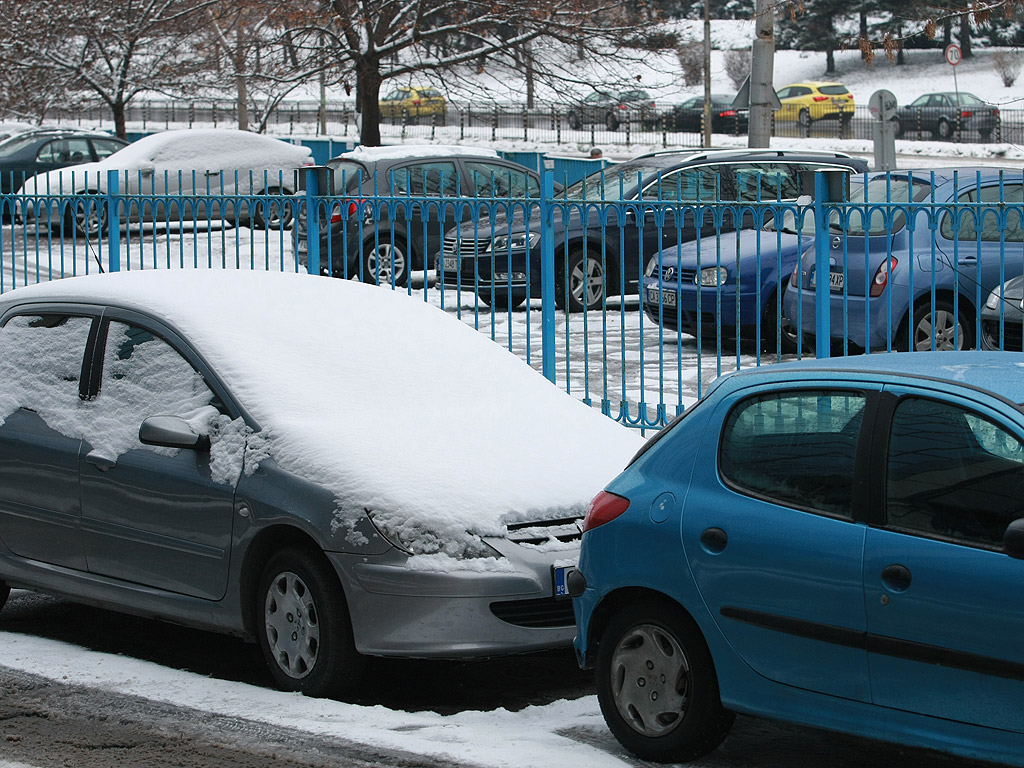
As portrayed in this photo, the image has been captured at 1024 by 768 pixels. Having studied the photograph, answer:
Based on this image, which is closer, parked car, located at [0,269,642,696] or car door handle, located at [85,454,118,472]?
parked car, located at [0,269,642,696]

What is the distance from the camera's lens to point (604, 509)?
4.89 m

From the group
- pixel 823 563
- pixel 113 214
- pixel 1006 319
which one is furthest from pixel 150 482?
pixel 113 214

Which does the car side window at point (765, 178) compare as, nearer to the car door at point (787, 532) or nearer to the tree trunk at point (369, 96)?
the car door at point (787, 532)

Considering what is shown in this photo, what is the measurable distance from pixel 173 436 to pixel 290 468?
0.55m

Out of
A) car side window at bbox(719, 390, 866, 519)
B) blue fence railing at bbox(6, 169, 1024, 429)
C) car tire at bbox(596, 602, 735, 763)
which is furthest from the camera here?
blue fence railing at bbox(6, 169, 1024, 429)

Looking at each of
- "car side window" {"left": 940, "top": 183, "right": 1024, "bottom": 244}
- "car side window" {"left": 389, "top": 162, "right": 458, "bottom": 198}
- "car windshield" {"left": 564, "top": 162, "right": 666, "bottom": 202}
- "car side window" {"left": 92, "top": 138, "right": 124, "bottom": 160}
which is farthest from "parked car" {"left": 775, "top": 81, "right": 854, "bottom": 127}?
"car side window" {"left": 940, "top": 183, "right": 1024, "bottom": 244}

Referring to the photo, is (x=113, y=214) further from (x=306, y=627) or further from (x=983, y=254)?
(x=306, y=627)

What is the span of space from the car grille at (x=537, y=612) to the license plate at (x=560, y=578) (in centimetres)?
5

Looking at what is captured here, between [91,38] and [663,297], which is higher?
[91,38]

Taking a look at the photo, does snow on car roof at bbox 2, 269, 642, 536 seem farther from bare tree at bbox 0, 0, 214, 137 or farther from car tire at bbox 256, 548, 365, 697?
bare tree at bbox 0, 0, 214, 137

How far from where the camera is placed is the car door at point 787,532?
13.9 ft

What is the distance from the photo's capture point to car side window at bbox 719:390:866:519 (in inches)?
172

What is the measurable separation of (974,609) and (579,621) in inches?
56.2

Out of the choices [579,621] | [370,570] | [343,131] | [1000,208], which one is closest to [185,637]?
[370,570]
